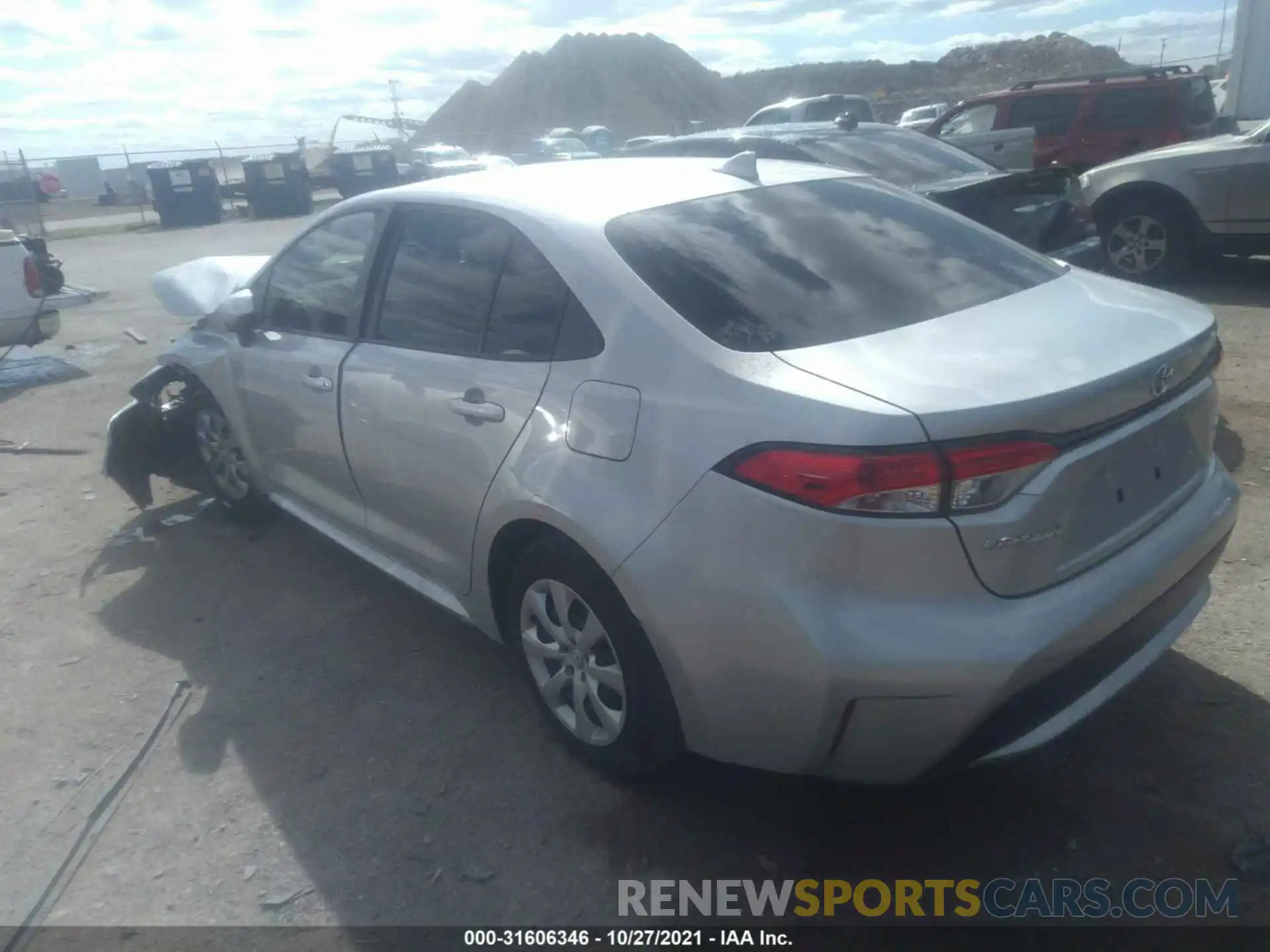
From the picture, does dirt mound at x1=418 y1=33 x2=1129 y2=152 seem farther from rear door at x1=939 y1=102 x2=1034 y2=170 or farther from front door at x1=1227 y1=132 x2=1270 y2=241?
front door at x1=1227 y1=132 x2=1270 y2=241

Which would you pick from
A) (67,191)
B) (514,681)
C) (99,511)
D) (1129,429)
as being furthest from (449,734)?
(67,191)

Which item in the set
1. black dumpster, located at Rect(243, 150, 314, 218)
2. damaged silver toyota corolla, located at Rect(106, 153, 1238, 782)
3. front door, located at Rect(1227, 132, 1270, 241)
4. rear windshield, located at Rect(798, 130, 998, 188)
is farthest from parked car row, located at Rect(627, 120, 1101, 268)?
black dumpster, located at Rect(243, 150, 314, 218)

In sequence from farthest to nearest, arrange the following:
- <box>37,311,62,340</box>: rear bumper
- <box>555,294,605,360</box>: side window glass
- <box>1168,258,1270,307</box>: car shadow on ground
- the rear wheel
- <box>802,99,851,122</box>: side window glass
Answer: <box>802,99,851,122</box>: side window glass
<box>37,311,62,340</box>: rear bumper
<box>1168,258,1270,307</box>: car shadow on ground
the rear wheel
<box>555,294,605,360</box>: side window glass

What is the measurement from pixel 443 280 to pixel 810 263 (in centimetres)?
124

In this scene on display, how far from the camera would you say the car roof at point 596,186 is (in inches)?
120

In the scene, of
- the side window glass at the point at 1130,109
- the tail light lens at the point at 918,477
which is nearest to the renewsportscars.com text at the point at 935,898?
the tail light lens at the point at 918,477

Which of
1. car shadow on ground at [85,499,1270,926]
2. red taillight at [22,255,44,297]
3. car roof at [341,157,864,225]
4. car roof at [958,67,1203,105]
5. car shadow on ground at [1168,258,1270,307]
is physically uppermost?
car roof at [341,157,864,225]

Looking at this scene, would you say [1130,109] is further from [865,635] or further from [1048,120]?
[865,635]

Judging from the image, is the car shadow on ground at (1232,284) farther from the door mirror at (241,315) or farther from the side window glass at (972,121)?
the door mirror at (241,315)

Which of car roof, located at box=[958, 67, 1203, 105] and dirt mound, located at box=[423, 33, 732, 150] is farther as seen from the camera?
dirt mound, located at box=[423, 33, 732, 150]

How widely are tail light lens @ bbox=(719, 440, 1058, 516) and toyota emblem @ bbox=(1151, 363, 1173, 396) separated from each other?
0.43m

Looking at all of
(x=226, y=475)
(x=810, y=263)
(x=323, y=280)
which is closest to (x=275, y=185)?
(x=226, y=475)

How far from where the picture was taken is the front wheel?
8414 millimetres

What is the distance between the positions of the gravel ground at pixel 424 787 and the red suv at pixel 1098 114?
8370mm
